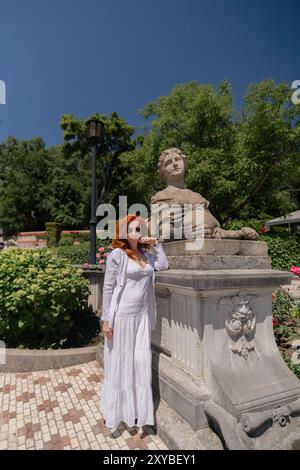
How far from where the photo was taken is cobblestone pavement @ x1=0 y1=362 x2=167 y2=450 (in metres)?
2.06

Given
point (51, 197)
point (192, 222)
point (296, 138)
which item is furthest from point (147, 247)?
point (51, 197)

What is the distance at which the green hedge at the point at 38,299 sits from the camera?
11.6 ft

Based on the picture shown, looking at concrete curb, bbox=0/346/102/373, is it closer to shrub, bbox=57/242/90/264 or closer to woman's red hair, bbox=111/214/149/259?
woman's red hair, bbox=111/214/149/259

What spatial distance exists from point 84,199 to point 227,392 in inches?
851

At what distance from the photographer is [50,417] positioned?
7.87ft

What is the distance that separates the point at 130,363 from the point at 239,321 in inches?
37.5

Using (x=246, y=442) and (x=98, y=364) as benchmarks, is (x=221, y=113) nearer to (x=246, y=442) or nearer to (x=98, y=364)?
(x=98, y=364)

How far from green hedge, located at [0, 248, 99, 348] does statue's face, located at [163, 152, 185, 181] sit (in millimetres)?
2094

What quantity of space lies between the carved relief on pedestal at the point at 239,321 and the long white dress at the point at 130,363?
0.68 m

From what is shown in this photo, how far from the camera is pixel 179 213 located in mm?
2664

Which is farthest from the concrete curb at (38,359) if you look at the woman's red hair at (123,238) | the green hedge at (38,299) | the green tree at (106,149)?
the green tree at (106,149)

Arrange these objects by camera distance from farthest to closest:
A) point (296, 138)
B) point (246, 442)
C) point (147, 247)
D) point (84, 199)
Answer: point (84, 199)
point (296, 138)
point (147, 247)
point (246, 442)

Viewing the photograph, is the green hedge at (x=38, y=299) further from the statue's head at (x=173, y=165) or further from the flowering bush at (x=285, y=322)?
the flowering bush at (x=285, y=322)

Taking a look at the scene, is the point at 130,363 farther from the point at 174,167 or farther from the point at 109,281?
the point at 174,167
